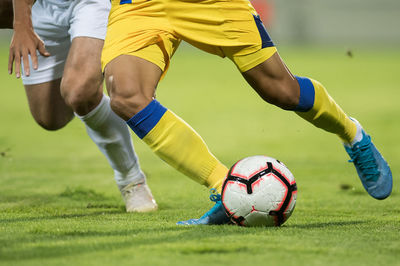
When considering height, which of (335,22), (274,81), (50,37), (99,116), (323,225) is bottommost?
(335,22)

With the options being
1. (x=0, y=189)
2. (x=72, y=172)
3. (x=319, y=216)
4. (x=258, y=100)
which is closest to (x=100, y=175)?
(x=72, y=172)

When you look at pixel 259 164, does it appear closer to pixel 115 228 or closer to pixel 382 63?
pixel 115 228

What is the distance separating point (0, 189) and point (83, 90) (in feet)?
5.32

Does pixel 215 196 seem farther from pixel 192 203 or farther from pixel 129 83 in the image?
pixel 192 203

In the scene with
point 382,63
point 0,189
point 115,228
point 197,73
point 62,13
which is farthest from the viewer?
point 382,63

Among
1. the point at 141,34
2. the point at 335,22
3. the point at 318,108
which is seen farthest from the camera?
the point at 335,22

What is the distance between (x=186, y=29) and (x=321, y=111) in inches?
37.5

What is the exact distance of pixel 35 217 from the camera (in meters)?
4.13

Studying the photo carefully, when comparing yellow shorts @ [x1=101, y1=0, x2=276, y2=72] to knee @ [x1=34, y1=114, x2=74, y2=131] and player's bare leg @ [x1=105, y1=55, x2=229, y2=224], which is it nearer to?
player's bare leg @ [x1=105, y1=55, x2=229, y2=224]

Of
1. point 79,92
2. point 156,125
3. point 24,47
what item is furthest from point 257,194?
point 24,47

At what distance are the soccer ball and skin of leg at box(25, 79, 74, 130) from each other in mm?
1902

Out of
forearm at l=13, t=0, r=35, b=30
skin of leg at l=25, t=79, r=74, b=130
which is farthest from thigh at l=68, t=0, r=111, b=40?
skin of leg at l=25, t=79, r=74, b=130

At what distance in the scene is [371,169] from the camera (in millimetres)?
4496

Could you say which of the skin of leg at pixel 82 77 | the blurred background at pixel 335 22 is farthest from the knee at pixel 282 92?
the blurred background at pixel 335 22
